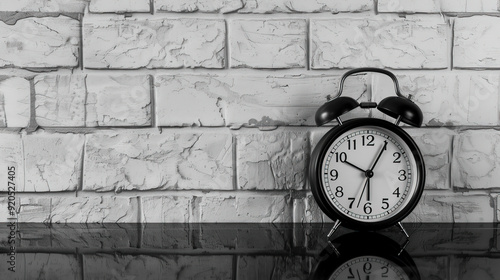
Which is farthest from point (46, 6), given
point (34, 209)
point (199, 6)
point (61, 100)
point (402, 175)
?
point (402, 175)

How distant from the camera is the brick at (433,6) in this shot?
4.18ft

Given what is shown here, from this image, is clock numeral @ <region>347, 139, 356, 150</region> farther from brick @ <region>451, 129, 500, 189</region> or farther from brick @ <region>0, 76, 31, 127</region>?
brick @ <region>0, 76, 31, 127</region>

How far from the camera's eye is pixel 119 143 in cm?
130

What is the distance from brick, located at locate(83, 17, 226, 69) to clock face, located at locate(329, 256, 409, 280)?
0.54m

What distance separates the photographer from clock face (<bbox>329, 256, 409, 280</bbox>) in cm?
92

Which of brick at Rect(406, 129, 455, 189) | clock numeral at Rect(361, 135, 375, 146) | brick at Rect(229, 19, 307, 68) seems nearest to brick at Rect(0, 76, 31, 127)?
brick at Rect(229, 19, 307, 68)

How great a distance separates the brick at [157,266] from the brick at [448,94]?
1.74 feet

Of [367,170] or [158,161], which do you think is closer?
[367,170]

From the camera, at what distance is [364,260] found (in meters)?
1.01

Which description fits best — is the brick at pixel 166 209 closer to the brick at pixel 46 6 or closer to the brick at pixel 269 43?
the brick at pixel 269 43

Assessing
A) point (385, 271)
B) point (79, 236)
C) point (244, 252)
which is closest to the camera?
point (385, 271)

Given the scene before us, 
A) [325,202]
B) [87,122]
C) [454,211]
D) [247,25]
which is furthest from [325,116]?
[87,122]

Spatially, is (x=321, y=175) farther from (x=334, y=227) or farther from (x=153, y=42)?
(x=153, y=42)

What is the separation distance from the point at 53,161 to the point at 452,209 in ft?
3.01
